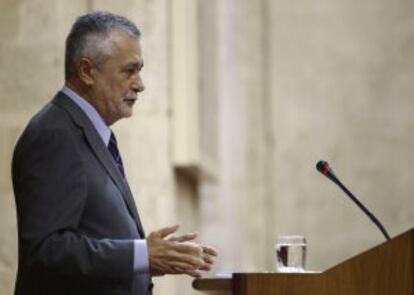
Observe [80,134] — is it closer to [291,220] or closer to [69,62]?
[69,62]

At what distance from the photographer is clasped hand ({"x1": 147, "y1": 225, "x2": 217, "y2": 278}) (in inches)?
145

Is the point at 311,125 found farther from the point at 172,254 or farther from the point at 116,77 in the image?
the point at 172,254

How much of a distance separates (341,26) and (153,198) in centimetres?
568

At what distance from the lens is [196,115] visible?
8047 mm

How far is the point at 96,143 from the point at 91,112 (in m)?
0.12

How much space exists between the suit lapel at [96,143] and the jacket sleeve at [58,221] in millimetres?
132

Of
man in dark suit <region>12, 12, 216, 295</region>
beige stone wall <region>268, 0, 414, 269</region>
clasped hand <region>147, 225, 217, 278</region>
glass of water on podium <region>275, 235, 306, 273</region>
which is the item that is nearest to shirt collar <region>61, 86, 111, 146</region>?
man in dark suit <region>12, 12, 216, 295</region>

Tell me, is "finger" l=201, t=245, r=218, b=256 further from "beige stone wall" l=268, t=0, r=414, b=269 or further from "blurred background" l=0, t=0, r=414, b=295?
"beige stone wall" l=268, t=0, r=414, b=269

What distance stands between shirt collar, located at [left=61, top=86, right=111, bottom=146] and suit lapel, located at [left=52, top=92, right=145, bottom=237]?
0.06 ft

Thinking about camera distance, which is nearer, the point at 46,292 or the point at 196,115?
the point at 46,292

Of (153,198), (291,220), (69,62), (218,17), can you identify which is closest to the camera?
(69,62)

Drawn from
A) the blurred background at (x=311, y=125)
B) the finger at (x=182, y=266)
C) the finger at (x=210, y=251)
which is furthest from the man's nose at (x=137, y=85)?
the blurred background at (x=311, y=125)

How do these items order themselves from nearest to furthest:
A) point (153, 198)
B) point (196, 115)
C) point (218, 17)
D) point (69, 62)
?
point (69, 62)
point (153, 198)
point (196, 115)
point (218, 17)

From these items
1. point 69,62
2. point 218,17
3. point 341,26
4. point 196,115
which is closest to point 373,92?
point 341,26
